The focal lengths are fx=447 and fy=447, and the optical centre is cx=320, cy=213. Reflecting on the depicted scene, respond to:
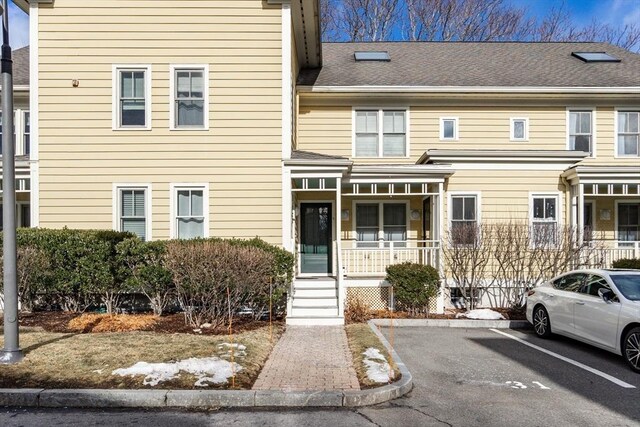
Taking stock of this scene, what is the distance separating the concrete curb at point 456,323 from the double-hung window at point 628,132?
8178 mm

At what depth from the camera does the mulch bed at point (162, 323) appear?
832cm

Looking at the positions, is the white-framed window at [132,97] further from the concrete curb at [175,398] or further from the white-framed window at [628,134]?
the white-framed window at [628,134]

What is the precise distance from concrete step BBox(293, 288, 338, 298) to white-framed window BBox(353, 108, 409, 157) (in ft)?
16.5

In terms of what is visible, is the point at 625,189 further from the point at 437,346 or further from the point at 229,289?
the point at 229,289

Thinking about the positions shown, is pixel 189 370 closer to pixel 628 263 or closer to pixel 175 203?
pixel 175 203

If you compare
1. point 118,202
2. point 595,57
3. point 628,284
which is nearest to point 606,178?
point 628,284

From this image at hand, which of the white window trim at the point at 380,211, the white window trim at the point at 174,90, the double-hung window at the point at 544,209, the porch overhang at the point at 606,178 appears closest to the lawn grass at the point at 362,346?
the white window trim at the point at 380,211

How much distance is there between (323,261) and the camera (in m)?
12.9

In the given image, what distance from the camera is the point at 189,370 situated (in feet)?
19.4

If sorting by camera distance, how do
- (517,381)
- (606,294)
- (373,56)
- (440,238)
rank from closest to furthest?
(517,381) → (606,294) → (440,238) → (373,56)

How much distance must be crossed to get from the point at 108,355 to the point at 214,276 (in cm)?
248

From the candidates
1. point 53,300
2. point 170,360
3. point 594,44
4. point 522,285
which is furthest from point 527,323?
point 594,44

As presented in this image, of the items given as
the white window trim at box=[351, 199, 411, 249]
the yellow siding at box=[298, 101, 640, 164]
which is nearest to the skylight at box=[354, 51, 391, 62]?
the yellow siding at box=[298, 101, 640, 164]

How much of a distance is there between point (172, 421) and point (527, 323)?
8.06 m
